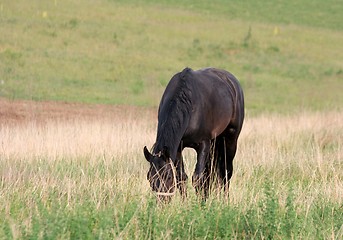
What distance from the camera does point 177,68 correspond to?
95.9 ft

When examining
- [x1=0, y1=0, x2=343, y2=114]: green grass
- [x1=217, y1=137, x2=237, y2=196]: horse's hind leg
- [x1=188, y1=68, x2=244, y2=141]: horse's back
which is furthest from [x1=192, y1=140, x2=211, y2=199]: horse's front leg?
[x1=0, y1=0, x2=343, y2=114]: green grass

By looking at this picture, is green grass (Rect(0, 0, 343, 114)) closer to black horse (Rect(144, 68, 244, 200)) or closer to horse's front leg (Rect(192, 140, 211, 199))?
black horse (Rect(144, 68, 244, 200))

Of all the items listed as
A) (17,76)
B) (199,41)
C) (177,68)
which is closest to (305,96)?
(177,68)

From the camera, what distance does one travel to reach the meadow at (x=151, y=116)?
696 cm

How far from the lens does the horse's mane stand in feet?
26.8

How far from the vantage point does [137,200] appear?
741 cm

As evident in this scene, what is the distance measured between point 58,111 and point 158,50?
43.2 feet

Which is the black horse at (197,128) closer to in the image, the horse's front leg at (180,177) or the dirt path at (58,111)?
the horse's front leg at (180,177)

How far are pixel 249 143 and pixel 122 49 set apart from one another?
17491mm

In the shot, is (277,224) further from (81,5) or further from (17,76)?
(81,5)

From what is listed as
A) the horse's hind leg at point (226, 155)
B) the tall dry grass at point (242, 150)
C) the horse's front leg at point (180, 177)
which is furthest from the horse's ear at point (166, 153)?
the horse's hind leg at point (226, 155)

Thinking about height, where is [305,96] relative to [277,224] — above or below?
below

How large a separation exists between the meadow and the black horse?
0.97 ft

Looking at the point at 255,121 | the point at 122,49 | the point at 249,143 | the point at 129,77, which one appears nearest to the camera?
the point at 249,143
